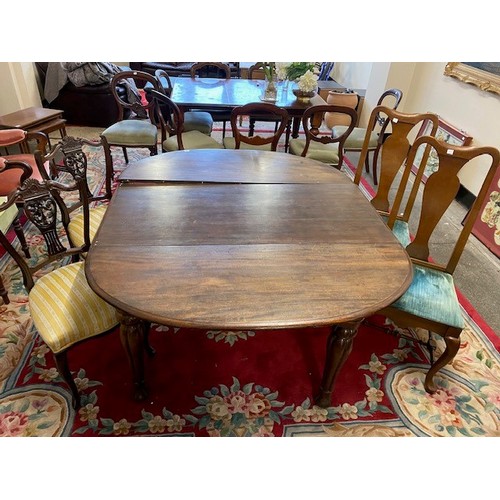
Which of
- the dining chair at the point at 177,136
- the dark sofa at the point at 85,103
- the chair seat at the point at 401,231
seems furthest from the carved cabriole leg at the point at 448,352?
the dark sofa at the point at 85,103

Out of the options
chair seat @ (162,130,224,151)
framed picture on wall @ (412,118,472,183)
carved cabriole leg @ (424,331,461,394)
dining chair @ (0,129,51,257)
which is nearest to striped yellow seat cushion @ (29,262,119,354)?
dining chair @ (0,129,51,257)

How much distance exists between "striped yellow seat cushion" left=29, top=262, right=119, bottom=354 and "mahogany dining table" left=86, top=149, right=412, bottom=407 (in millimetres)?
201

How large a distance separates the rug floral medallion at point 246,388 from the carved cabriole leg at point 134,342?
164 mm

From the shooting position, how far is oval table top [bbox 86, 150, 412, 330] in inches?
45.6

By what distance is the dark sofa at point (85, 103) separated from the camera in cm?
436

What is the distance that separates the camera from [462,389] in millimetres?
1794

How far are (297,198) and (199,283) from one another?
2.62ft

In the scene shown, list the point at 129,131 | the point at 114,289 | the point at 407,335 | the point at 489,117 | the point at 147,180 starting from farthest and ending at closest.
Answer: the point at 129,131 < the point at 489,117 < the point at 407,335 < the point at 147,180 < the point at 114,289

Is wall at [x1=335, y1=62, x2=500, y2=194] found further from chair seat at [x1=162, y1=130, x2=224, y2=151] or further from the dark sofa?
the dark sofa

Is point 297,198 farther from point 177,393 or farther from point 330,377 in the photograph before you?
point 177,393

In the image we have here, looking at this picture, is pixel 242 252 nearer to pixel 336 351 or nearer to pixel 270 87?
pixel 336 351

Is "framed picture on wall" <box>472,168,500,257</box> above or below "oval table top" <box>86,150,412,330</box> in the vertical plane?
below

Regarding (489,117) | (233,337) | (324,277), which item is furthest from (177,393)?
Answer: (489,117)

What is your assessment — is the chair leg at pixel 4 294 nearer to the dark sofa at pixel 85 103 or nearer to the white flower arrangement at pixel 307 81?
the white flower arrangement at pixel 307 81
